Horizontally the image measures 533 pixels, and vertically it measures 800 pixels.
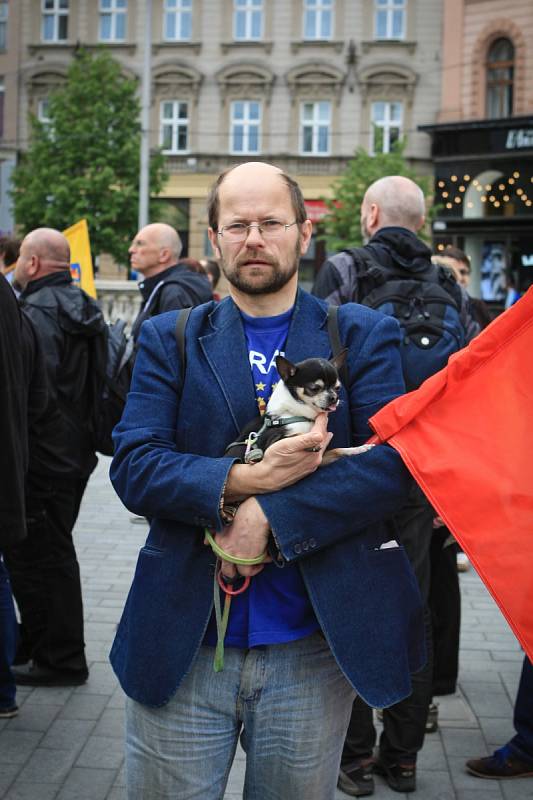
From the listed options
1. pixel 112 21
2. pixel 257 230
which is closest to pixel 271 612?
pixel 257 230

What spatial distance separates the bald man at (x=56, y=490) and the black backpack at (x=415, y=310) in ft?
5.80

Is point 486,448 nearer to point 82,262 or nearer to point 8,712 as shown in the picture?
point 8,712

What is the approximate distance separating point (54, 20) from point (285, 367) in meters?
44.0

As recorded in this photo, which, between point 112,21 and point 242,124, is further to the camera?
point 112,21

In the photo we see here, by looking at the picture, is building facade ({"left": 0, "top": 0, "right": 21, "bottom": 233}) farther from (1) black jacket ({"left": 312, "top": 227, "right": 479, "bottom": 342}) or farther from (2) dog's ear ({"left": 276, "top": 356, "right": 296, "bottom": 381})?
(2) dog's ear ({"left": 276, "top": 356, "right": 296, "bottom": 381})

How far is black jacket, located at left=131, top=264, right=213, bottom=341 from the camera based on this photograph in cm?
714

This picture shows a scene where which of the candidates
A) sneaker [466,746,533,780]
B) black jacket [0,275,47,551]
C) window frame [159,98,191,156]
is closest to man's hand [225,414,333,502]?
black jacket [0,275,47,551]

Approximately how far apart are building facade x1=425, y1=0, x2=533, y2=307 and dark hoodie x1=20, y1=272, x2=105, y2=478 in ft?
98.4

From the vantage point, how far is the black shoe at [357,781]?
4312mm

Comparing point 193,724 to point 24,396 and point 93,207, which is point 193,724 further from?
point 93,207

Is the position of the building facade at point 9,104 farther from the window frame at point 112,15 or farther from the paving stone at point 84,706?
the paving stone at point 84,706

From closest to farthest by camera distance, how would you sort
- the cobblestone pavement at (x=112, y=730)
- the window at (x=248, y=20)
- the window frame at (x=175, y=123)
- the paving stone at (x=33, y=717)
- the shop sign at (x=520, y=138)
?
the cobblestone pavement at (x=112, y=730), the paving stone at (x=33, y=717), the shop sign at (x=520, y=138), the window at (x=248, y=20), the window frame at (x=175, y=123)

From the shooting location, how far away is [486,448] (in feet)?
8.71

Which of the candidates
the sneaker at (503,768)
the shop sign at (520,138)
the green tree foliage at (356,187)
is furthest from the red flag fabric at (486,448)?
the shop sign at (520,138)
